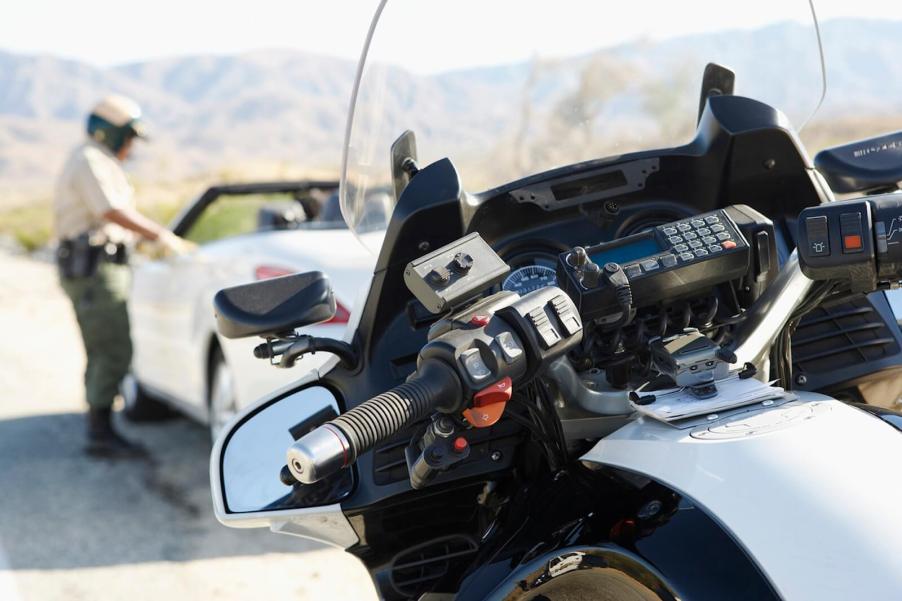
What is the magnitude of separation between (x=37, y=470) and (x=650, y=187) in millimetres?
5078

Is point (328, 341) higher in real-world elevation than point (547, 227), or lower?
lower

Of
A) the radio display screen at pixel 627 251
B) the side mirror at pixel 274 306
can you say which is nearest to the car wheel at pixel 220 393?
the side mirror at pixel 274 306

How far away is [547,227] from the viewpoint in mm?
2221

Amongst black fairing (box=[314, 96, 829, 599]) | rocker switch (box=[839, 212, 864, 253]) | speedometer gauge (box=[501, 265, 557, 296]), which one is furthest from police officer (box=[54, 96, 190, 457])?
rocker switch (box=[839, 212, 864, 253])

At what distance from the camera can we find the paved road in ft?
14.2

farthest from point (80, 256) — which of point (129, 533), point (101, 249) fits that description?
point (129, 533)

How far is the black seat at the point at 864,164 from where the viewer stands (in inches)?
97.3

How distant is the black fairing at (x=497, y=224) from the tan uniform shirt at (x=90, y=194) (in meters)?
4.89

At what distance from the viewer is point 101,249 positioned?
6598 mm

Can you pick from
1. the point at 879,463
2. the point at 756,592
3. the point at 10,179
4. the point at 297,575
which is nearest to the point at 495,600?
the point at 756,592

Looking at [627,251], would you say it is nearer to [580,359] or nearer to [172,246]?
[580,359]

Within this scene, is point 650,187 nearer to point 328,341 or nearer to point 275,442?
point 328,341

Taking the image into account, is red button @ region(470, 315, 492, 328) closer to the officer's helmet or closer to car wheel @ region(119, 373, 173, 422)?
the officer's helmet

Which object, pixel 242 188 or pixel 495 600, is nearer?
pixel 495 600
